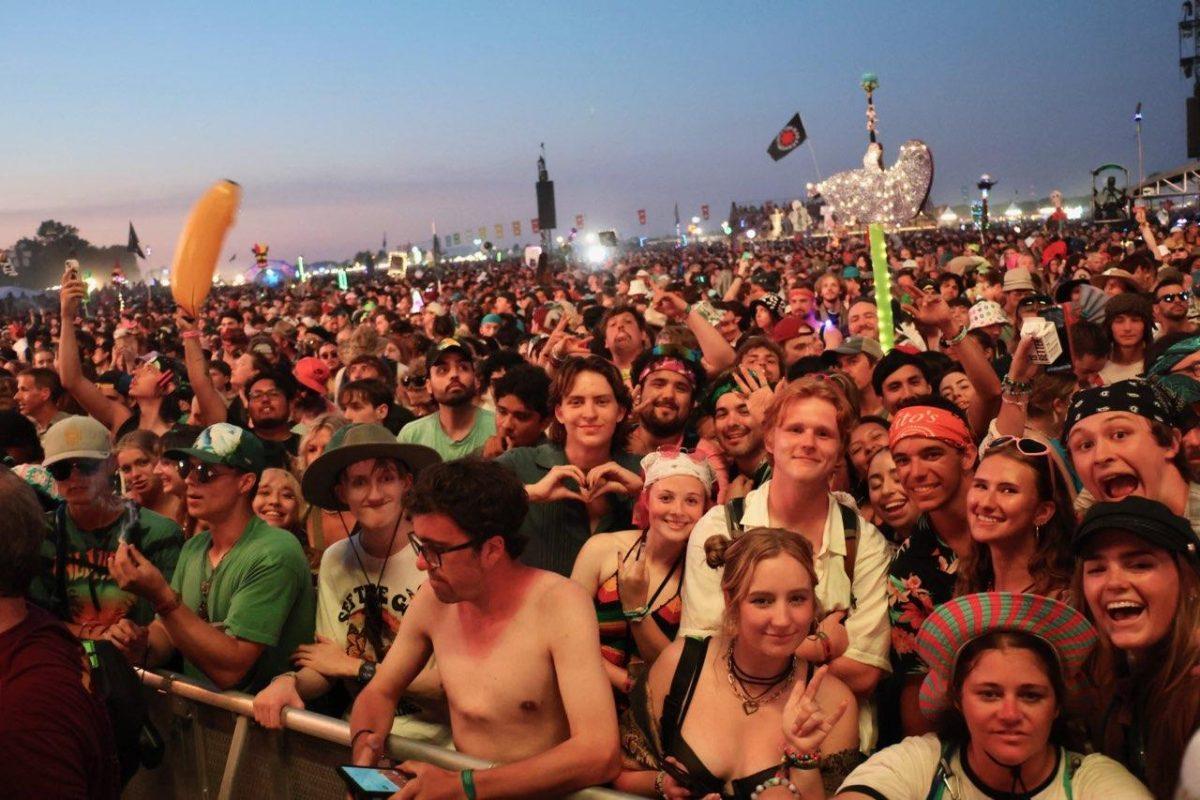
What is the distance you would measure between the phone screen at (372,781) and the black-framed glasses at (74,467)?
2429mm

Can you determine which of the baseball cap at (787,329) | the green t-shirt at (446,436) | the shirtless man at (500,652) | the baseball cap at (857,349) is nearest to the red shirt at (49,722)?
the shirtless man at (500,652)

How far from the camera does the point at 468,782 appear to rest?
3.15 m

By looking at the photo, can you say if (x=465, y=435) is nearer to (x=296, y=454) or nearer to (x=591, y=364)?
(x=296, y=454)

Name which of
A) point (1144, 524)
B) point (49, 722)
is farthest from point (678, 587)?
point (49, 722)

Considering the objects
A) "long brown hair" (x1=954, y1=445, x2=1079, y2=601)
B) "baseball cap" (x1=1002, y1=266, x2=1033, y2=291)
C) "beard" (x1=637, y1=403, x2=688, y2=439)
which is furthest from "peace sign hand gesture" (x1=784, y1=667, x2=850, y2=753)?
"baseball cap" (x1=1002, y1=266, x2=1033, y2=291)

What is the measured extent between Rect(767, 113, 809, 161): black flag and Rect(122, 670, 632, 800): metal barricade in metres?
26.1

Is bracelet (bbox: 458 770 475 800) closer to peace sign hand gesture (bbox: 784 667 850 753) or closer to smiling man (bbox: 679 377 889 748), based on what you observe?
smiling man (bbox: 679 377 889 748)

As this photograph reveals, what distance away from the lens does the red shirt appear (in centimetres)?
254

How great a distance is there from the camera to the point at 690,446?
18.1 ft

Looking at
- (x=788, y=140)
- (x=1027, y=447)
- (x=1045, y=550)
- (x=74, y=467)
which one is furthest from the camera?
(x=788, y=140)

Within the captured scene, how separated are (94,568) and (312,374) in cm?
363

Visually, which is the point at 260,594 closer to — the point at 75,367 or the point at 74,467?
the point at 74,467

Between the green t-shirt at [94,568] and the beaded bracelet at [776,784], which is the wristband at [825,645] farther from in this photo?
the green t-shirt at [94,568]

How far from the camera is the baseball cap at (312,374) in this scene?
8023mm
